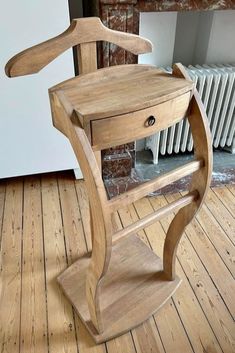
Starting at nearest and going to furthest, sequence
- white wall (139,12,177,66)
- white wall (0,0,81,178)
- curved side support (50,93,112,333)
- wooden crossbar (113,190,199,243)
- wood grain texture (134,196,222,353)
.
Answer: curved side support (50,93,112,333) → wooden crossbar (113,190,199,243) → wood grain texture (134,196,222,353) → white wall (0,0,81,178) → white wall (139,12,177,66)

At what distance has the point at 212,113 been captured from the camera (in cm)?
183

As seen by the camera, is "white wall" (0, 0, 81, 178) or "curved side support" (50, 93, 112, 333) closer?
"curved side support" (50, 93, 112, 333)

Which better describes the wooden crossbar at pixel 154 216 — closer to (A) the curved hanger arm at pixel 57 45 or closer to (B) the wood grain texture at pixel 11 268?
(A) the curved hanger arm at pixel 57 45

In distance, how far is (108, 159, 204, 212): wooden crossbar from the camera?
0.80m

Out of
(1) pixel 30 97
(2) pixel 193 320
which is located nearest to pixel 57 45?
(1) pixel 30 97

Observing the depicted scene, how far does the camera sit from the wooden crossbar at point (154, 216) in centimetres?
87

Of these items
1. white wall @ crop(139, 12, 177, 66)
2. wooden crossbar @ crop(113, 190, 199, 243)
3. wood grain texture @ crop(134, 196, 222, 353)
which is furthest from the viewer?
white wall @ crop(139, 12, 177, 66)

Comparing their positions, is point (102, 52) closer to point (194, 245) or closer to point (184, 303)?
point (194, 245)

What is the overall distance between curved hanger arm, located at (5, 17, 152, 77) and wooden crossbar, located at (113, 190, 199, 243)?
0.48 meters

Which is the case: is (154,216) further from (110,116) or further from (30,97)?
(30,97)

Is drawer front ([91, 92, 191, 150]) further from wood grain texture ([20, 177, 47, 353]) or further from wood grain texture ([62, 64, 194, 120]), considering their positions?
wood grain texture ([20, 177, 47, 353])

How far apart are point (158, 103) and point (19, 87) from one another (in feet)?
2.87

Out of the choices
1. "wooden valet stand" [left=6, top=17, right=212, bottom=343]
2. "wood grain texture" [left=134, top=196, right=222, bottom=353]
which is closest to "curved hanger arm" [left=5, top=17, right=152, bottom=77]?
"wooden valet stand" [left=6, top=17, right=212, bottom=343]

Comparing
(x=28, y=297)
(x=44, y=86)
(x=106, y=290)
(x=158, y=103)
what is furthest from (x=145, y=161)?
(x=158, y=103)
